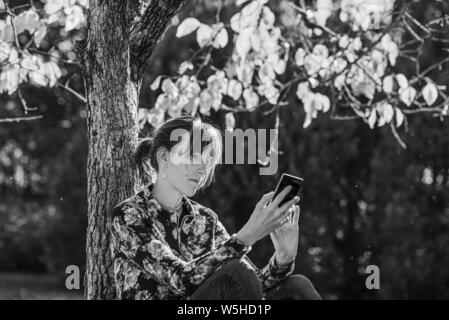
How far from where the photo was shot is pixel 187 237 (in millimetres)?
3645

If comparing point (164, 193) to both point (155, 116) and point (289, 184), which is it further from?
point (155, 116)

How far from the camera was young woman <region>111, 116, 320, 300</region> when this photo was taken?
3184 mm

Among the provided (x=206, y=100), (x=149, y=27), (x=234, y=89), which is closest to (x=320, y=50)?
(x=234, y=89)

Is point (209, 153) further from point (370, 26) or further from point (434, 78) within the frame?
point (434, 78)

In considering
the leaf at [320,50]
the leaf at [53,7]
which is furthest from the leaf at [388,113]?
the leaf at [53,7]

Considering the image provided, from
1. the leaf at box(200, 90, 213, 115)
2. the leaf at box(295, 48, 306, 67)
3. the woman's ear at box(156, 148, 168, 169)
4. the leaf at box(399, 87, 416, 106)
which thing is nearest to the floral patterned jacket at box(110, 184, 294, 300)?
the woman's ear at box(156, 148, 168, 169)

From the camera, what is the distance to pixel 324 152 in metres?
9.97

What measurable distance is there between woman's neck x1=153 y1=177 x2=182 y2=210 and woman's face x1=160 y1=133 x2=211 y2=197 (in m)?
0.03

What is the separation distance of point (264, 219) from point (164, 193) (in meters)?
Answer: 0.59

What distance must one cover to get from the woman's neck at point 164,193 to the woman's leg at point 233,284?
19.3 inches

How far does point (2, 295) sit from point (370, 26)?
598 cm

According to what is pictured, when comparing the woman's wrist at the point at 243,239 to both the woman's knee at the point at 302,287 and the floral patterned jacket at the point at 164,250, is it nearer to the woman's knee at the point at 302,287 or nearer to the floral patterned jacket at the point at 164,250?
the floral patterned jacket at the point at 164,250

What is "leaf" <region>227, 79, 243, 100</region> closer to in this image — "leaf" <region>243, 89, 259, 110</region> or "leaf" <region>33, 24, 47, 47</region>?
"leaf" <region>243, 89, 259, 110</region>

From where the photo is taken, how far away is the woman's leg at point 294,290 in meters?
3.42
